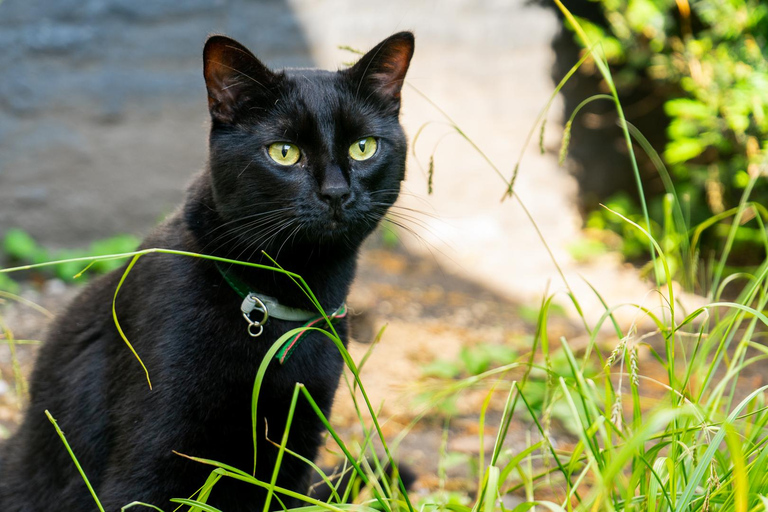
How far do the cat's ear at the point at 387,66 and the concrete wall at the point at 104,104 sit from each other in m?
1.72

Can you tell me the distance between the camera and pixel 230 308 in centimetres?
133

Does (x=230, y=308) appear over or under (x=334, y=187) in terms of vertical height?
under

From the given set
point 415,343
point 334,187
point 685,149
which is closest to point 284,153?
point 334,187

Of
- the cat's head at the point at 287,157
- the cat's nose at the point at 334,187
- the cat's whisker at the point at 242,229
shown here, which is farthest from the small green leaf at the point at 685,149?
the cat's whisker at the point at 242,229

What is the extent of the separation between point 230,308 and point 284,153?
0.32 metres

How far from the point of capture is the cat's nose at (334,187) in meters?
1.28

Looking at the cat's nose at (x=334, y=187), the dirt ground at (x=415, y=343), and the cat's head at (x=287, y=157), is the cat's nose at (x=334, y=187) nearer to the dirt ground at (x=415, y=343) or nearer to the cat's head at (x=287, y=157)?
the cat's head at (x=287, y=157)

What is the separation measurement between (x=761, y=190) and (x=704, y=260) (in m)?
0.46

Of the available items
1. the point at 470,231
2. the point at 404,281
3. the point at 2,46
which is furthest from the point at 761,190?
the point at 2,46

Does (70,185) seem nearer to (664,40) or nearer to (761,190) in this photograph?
(664,40)

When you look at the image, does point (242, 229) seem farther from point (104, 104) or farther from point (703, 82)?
point (703, 82)

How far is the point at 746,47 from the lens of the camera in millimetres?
2834

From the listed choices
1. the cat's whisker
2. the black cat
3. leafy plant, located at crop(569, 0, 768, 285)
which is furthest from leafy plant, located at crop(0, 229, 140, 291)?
leafy plant, located at crop(569, 0, 768, 285)

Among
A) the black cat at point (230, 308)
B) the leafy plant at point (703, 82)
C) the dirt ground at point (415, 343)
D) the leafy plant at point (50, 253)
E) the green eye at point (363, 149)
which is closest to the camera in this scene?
the black cat at point (230, 308)
